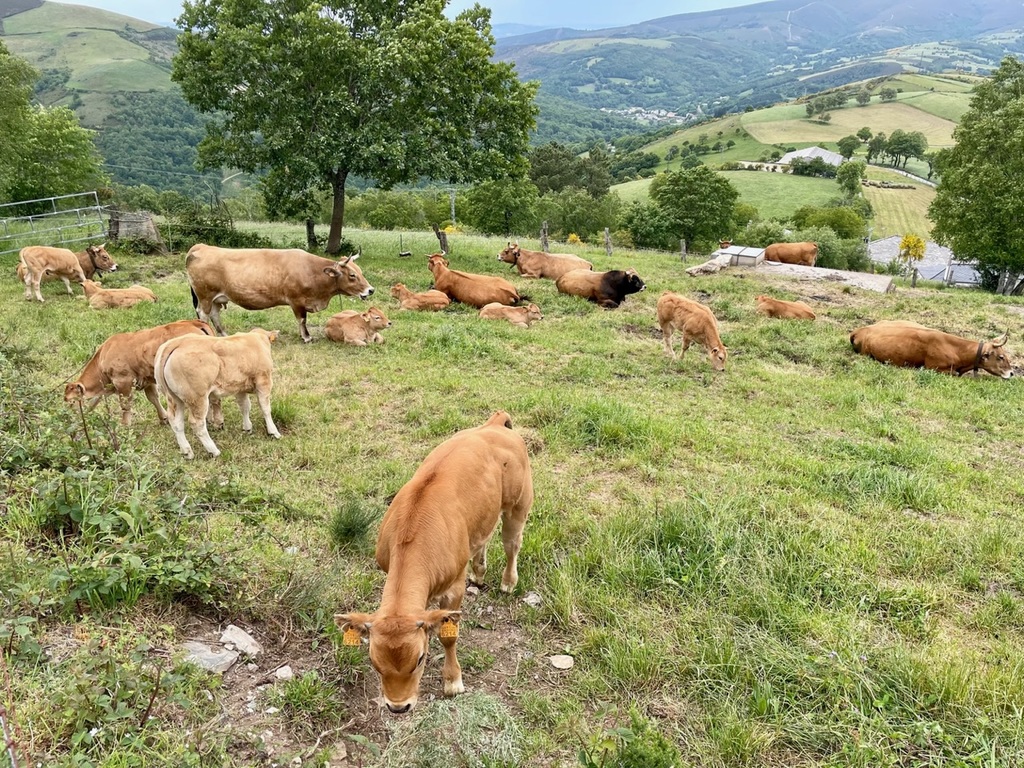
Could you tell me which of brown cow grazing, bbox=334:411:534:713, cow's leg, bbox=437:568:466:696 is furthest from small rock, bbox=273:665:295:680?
cow's leg, bbox=437:568:466:696

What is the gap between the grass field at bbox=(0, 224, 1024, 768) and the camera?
3.37m

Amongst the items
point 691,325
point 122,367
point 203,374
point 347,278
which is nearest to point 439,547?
point 203,374

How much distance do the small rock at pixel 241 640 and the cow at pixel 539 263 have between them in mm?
18230

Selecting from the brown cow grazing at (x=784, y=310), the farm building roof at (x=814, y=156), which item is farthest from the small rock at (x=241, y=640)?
the farm building roof at (x=814, y=156)

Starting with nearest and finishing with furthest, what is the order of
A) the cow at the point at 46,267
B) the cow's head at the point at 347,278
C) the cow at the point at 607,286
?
the cow's head at the point at 347,278
the cow at the point at 46,267
the cow at the point at 607,286

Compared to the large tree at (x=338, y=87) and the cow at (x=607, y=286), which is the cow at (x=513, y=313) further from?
the large tree at (x=338, y=87)

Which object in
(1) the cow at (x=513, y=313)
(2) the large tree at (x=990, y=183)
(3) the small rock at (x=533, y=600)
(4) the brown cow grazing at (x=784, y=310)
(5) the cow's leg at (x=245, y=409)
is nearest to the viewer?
(3) the small rock at (x=533, y=600)

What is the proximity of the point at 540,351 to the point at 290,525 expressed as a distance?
25.9ft

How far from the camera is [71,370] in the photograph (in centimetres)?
964

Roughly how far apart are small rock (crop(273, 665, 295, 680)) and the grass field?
0.11 m

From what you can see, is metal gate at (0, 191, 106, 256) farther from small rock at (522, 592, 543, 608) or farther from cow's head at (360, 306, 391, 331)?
small rock at (522, 592, 543, 608)

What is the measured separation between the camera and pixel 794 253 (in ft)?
103

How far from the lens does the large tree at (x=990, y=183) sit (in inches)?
1229

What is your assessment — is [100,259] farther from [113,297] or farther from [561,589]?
[561,589]
